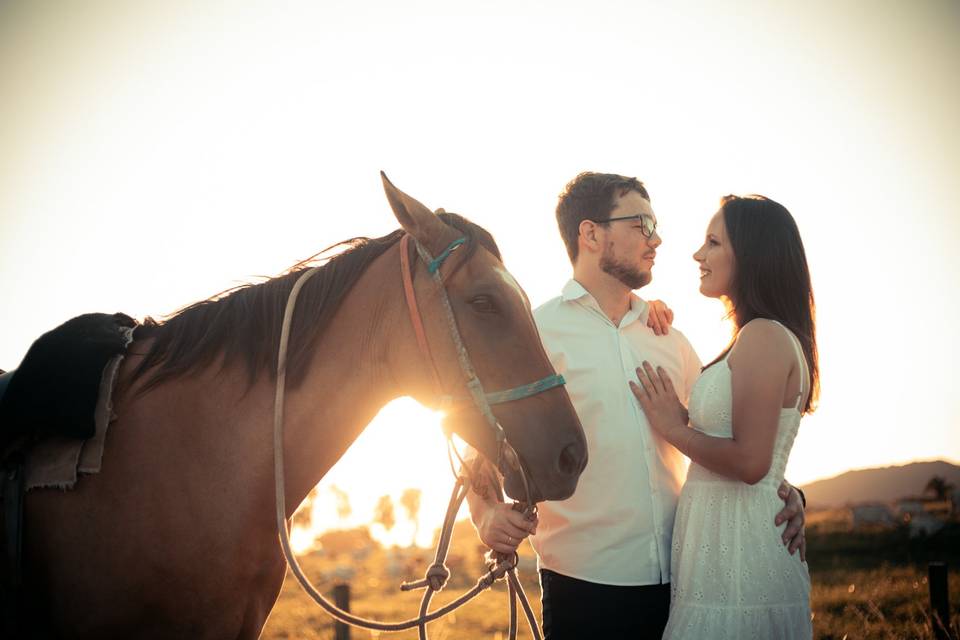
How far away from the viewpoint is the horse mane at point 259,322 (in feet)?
8.16

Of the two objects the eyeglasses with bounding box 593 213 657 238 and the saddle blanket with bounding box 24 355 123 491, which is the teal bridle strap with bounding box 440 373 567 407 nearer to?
the saddle blanket with bounding box 24 355 123 491

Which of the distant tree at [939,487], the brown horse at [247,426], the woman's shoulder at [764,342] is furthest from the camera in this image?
the distant tree at [939,487]

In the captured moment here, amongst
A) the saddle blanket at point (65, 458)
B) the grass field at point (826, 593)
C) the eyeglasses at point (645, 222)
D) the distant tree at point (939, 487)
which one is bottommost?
the distant tree at point (939, 487)

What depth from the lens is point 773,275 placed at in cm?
310

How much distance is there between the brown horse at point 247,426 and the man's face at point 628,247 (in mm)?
1066

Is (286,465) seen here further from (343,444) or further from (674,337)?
(674,337)

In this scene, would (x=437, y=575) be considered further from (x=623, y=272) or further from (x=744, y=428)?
(x=623, y=272)

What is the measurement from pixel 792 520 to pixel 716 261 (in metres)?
1.27

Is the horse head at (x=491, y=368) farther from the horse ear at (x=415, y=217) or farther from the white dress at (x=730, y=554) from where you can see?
the white dress at (x=730, y=554)

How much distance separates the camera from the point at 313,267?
2783mm

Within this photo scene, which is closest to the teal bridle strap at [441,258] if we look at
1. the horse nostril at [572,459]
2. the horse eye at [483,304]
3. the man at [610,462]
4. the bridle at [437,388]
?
the bridle at [437,388]

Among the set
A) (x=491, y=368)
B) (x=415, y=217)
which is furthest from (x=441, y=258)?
(x=491, y=368)

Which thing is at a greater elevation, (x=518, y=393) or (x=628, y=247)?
(x=628, y=247)

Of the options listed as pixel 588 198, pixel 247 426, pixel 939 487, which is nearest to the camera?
pixel 247 426
